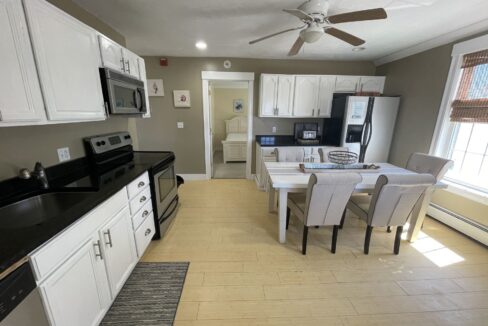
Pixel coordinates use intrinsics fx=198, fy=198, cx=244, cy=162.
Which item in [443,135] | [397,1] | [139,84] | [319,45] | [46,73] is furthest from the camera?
[319,45]

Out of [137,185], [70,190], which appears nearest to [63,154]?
[70,190]

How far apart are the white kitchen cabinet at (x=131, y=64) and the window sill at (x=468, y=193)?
4.26 metres

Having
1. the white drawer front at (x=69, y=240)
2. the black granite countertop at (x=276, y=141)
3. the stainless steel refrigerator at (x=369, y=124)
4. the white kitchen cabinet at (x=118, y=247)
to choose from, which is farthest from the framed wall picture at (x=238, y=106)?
the white drawer front at (x=69, y=240)

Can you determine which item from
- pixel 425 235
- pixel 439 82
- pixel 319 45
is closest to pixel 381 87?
pixel 439 82

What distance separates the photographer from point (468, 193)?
244 centimetres

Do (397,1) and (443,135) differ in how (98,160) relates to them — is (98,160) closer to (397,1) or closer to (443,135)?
(397,1)

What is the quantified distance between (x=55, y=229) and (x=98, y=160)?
127cm

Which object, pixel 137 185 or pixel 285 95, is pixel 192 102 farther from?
pixel 137 185

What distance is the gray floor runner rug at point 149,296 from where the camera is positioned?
1.47 metres

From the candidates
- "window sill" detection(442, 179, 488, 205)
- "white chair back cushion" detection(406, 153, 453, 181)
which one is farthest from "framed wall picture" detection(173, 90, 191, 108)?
"window sill" detection(442, 179, 488, 205)

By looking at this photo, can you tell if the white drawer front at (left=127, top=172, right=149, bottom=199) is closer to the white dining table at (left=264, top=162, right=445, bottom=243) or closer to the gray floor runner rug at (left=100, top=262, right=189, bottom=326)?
the gray floor runner rug at (left=100, top=262, right=189, bottom=326)

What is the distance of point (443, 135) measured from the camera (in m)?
2.77

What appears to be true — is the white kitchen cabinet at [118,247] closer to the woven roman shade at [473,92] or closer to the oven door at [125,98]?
the oven door at [125,98]

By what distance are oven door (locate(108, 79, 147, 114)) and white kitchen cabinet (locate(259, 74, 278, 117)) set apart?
212 centimetres
